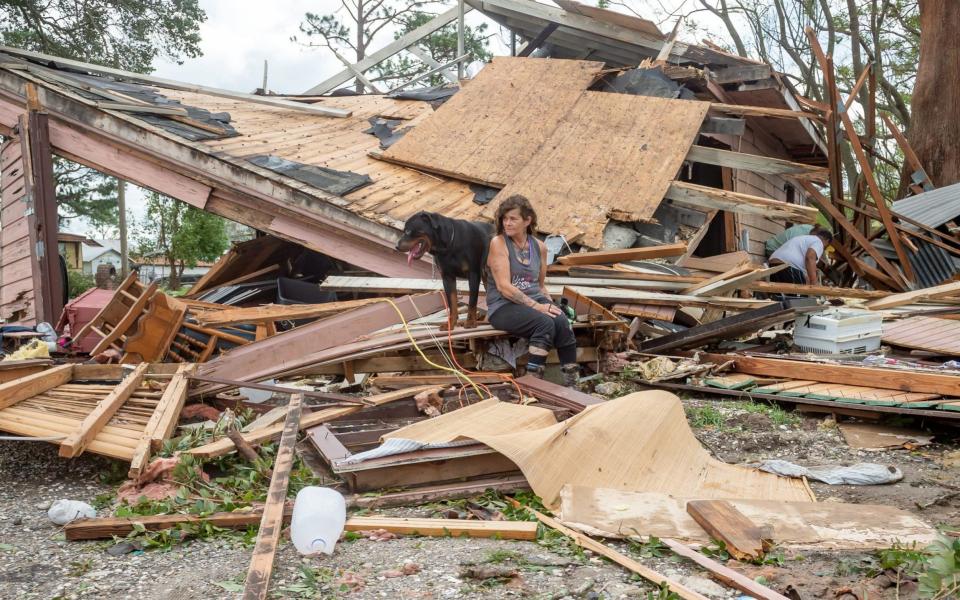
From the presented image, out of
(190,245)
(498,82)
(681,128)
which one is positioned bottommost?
(190,245)

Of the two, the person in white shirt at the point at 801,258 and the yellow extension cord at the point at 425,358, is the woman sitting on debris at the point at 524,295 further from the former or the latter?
the person in white shirt at the point at 801,258

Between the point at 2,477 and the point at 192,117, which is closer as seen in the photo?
the point at 2,477

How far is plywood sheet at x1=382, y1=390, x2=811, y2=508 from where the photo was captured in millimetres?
4289

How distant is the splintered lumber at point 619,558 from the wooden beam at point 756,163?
6364mm

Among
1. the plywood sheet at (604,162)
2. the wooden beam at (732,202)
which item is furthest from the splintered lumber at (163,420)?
the wooden beam at (732,202)

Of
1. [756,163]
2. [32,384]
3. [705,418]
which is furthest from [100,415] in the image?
[756,163]

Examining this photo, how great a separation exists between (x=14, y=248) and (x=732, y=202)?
851cm

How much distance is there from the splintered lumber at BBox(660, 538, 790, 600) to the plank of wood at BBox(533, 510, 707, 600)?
0.18 metres

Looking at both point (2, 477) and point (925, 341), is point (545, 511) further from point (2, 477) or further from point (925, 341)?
point (925, 341)

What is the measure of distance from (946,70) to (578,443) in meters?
13.7

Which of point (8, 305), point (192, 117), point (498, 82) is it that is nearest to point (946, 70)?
point (498, 82)

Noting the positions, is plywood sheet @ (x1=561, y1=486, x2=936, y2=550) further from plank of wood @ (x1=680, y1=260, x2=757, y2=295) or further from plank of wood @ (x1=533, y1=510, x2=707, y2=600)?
plank of wood @ (x1=680, y1=260, x2=757, y2=295)

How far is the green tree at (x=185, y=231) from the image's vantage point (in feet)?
80.8

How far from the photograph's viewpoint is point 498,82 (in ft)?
38.3
